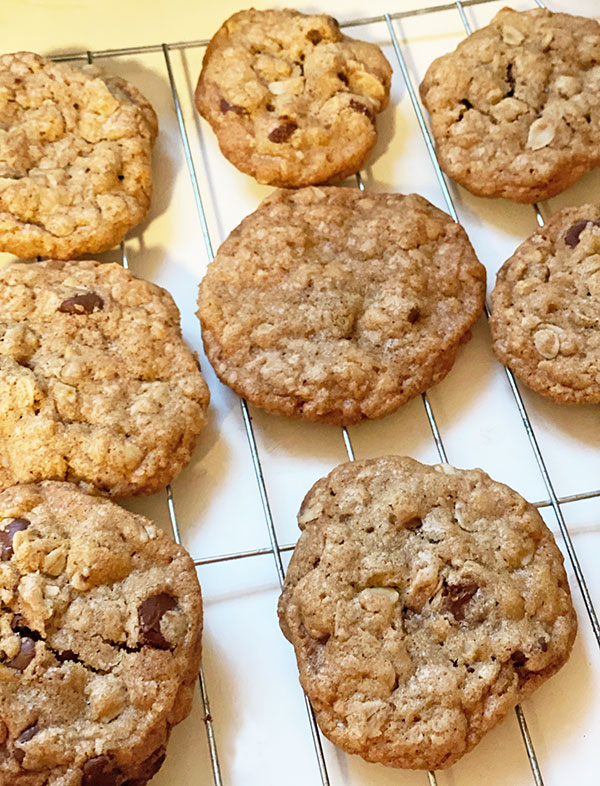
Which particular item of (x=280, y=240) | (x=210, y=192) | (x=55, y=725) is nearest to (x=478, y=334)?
(x=280, y=240)

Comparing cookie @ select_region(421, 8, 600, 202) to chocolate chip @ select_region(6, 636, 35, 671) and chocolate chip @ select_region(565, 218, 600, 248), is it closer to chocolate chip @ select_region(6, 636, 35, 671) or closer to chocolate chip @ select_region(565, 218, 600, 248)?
chocolate chip @ select_region(565, 218, 600, 248)

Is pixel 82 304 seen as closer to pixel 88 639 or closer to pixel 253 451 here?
pixel 253 451

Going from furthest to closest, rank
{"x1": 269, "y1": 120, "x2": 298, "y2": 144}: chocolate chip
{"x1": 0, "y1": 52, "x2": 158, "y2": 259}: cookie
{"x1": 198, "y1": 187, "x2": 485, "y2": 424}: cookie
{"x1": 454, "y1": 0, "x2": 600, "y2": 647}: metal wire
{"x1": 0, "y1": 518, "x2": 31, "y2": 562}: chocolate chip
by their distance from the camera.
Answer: {"x1": 269, "y1": 120, "x2": 298, "y2": 144}: chocolate chip
{"x1": 0, "y1": 52, "x2": 158, "y2": 259}: cookie
{"x1": 198, "y1": 187, "x2": 485, "y2": 424}: cookie
{"x1": 454, "y1": 0, "x2": 600, "y2": 647}: metal wire
{"x1": 0, "y1": 518, "x2": 31, "y2": 562}: chocolate chip

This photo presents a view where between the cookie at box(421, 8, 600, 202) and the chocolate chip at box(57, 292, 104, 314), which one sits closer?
the chocolate chip at box(57, 292, 104, 314)

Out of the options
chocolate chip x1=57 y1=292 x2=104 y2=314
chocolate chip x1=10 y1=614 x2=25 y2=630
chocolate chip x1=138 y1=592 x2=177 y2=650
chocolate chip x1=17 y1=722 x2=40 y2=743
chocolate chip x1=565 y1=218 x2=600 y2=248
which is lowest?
chocolate chip x1=17 y1=722 x2=40 y2=743

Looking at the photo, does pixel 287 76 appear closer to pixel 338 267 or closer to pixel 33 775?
pixel 338 267

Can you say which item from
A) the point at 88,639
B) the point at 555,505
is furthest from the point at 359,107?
the point at 88,639

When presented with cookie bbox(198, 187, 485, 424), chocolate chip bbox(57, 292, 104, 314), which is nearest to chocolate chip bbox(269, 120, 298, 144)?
cookie bbox(198, 187, 485, 424)
